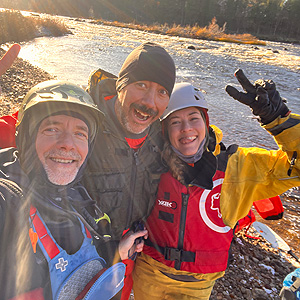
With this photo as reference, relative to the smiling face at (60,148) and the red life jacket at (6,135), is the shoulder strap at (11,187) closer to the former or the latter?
the smiling face at (60,148)

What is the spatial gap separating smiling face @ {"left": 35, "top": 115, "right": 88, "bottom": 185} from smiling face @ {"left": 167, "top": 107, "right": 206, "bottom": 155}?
947mm

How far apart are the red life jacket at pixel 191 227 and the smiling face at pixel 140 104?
586mm

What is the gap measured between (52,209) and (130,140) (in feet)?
3.34

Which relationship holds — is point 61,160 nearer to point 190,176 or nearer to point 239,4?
A: point 190,176

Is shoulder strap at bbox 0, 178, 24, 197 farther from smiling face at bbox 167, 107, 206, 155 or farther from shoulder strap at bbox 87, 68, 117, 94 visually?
smiling face at bbox 167, 107, 206, 155

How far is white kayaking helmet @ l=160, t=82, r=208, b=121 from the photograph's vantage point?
8.57ft

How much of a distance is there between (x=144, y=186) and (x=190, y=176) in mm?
454

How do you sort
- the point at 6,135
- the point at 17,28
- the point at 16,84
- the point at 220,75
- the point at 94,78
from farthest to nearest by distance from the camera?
the point at 17,28 → the point at 220,75 → the point at 16,84 → the point at 94,78 → the point at 6,135

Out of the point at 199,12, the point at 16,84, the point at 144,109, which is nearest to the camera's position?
the point at 144,109

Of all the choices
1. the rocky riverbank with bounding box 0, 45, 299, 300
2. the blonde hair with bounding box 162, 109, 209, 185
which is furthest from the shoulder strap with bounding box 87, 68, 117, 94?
the rocky riverbank with bounding box 0, 45, 299, 300

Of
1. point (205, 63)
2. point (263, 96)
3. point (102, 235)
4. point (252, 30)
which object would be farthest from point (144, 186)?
point (252, 30)

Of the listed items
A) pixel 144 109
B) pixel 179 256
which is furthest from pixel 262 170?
pixel 144 109

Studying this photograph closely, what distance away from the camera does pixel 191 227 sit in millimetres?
2555

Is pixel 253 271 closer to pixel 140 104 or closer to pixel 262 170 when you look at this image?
pixel 262 170
